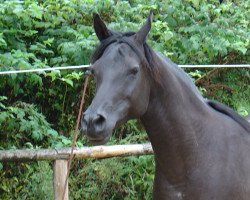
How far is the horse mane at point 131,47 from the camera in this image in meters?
2.85

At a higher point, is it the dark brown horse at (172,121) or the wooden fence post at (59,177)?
the dark brown horse at (172,121)

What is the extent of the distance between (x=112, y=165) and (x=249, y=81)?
9.85 ft

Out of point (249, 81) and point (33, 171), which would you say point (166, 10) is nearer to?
point (249, 81)

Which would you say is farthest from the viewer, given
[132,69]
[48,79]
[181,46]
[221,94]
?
[221,94]

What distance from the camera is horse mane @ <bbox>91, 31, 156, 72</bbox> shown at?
9.34ft

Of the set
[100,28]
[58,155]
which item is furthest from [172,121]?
[58,155]

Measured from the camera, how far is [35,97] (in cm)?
595

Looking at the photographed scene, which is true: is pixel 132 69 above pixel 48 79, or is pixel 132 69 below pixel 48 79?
above

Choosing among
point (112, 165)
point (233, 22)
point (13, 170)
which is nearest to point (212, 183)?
point (112, 165)

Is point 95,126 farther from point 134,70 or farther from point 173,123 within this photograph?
point 173,123

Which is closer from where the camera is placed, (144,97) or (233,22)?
(144,97)

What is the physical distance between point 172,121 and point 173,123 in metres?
0.01

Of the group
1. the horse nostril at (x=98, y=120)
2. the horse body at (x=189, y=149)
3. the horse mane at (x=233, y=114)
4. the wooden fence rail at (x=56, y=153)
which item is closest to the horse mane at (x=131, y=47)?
the horse body at (x=189, y=149)

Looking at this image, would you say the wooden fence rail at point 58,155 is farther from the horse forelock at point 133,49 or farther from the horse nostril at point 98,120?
the horse nostril at point 98,120
